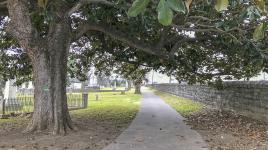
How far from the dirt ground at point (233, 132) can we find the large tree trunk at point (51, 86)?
4535 millimetres

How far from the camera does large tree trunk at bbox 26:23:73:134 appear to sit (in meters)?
12.7

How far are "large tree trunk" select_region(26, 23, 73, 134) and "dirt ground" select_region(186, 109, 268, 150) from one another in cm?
453

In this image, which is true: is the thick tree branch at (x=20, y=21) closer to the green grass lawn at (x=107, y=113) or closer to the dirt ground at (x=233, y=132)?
the dirt ground at (x=233, y=132)

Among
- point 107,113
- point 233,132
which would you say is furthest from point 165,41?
point 107,113

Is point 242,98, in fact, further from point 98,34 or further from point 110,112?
point 110,112

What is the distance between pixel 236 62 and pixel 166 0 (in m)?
17.5

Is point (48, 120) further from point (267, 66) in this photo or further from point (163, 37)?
point (267, 66)

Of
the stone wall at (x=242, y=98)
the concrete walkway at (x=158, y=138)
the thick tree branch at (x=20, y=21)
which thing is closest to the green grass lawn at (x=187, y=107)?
the stone wall at (x=242, y=98)

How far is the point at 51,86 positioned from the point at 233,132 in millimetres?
6079

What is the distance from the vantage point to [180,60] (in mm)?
18703

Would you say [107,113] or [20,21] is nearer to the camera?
[20,21]

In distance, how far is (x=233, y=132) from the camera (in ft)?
44.5

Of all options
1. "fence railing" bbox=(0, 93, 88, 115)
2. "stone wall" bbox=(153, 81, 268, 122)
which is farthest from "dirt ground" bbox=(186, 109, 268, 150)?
"fence railing" bbox=(0, 93, 88, 115)

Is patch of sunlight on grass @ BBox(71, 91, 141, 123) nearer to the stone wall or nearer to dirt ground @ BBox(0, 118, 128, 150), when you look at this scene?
dirt ground @ BBox(0, 118, 128, 150)
